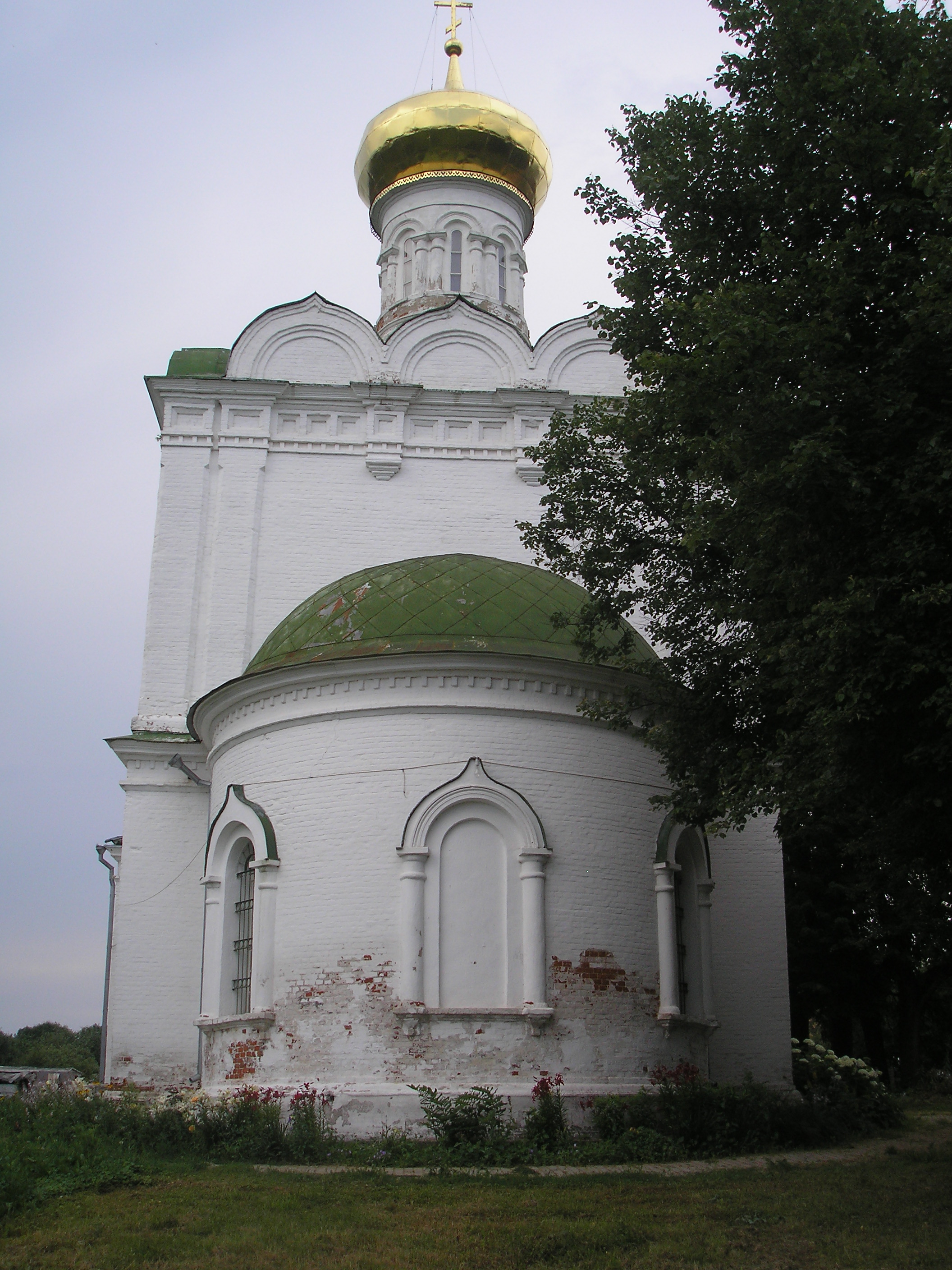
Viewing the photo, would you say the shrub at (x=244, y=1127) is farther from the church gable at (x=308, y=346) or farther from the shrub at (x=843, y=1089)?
the church gable at (x=308, y=346)

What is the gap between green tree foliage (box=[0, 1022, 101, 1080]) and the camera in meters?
43.7

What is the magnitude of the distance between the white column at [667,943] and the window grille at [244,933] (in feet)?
11.5

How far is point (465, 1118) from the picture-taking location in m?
8.63

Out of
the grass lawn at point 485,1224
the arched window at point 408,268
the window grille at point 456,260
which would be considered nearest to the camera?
the grass lawn at point 485,1224

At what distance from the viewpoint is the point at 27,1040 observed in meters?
54.3

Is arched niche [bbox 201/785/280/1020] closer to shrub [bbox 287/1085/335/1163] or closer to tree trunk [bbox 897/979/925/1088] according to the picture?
shrub [bbox 287/1085/335/1163]

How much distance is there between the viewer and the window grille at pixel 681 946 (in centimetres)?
1061

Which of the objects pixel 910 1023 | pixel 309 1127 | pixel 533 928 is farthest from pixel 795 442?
pixel 910 1023

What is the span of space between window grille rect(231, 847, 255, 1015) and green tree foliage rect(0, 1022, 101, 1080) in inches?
1210

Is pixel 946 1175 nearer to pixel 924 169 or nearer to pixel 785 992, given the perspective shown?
pixel 785 992

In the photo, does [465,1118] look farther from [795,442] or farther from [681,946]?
[795,442]

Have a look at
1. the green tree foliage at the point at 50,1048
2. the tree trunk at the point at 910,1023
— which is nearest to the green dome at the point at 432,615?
the tree trunk at the point at 910,1023

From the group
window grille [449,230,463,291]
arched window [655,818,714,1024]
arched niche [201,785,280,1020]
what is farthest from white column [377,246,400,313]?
arched window [655,818,714,1024]

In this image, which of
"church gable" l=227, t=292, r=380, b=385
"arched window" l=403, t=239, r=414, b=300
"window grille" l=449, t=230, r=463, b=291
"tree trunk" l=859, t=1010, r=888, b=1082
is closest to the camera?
"church gable" l=227, t=292, r=380, b=385
